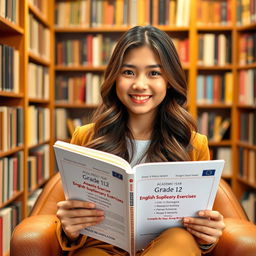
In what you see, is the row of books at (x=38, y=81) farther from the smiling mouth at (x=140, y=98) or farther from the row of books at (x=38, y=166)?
the smiling mouth at (x=140, y=98)

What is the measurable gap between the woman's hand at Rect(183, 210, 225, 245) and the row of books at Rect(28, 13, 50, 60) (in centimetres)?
224

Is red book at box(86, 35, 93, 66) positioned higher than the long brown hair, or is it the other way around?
red book at box(86, 35, 93, 66)

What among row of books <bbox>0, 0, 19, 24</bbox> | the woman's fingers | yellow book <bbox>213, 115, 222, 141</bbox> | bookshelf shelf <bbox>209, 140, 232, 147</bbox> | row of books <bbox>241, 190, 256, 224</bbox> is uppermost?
row of books <bbox>0, 0, 19, 24</bbox>

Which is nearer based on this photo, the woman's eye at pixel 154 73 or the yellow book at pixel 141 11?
the woman's eye at pixel 154 73

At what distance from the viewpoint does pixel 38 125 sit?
330 cm

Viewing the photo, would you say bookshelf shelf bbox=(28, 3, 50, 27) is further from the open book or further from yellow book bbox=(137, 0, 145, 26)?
the open book

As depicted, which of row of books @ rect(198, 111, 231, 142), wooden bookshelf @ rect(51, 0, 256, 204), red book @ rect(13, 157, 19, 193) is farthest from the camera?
row of books @ rect(198, 111, 231, 142)

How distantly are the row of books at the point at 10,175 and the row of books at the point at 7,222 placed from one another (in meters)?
0.09

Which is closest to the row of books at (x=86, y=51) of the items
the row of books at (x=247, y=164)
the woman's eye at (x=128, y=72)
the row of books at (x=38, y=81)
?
the row of books at (x=38, y=81)

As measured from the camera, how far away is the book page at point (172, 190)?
1.11m

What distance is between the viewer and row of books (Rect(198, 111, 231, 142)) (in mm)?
3748

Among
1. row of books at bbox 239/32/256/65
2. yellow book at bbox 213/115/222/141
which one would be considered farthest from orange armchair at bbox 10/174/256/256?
yellow book at bbox 213/115/222/141

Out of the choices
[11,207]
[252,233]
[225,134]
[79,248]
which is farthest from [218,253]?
[225,134]

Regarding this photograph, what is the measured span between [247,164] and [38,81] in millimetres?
1907
